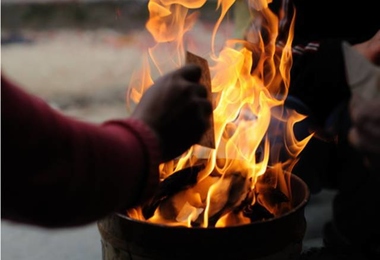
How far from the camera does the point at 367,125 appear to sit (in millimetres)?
1869

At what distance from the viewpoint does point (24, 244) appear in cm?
243

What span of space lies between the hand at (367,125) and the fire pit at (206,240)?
631 mm

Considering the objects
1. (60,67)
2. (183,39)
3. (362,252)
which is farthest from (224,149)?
(60,67)

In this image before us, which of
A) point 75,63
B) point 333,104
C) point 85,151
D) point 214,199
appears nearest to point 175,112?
point 85,151

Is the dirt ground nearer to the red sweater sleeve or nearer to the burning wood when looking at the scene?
the burning wood

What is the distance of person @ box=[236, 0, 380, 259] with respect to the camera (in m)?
2.22

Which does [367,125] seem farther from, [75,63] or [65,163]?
[75,63]

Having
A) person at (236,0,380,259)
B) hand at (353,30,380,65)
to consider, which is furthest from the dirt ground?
hand at (353,30,380,65)

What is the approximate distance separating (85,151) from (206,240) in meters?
0.37

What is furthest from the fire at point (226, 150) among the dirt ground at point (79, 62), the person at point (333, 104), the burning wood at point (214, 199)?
the dirt ground at point (79, 62)

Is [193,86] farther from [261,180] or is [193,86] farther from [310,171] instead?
[310,171]

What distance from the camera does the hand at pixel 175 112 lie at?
3.50ft

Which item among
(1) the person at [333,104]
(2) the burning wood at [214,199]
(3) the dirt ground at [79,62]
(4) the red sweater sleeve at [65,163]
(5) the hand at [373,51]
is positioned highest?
(4) the red sweater sleeve at [65,163]

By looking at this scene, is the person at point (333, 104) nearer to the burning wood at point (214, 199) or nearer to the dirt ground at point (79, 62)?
the burning wood at point (214, 199)
